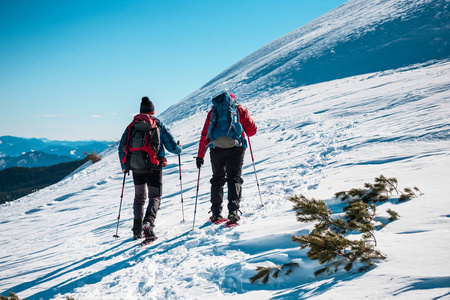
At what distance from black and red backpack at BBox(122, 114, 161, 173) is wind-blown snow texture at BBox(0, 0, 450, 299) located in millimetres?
1419

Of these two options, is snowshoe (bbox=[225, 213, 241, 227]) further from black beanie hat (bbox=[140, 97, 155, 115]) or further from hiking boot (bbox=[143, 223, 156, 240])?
black beanie hat (bbox=[140, 97, 155, 115])

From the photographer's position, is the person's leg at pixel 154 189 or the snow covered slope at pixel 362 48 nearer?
the person's leg at pixel 154 189

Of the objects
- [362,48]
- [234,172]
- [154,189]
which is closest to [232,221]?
[234,172]

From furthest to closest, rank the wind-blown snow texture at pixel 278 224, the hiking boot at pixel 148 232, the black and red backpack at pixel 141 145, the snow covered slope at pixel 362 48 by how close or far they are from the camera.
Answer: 1. the snow covered slope at pixel 362 48
2. the black and red backpack at pixel 141 145
3. the hiking boot at pixel 148 232
4. the wind-blown snow texture at pixel 278 224

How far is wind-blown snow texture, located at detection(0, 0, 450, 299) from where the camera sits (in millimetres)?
2266

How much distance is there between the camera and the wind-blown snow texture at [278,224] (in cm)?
227

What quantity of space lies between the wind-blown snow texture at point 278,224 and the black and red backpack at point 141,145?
55.9 inches

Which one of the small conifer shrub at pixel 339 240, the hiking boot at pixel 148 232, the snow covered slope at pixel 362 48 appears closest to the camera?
the small conifer shrub at pixel 339 240

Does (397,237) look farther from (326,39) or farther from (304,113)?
(326,39)

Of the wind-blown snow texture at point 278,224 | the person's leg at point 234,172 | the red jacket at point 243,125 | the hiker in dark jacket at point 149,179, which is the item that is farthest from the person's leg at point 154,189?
the person's leg at point 234,172

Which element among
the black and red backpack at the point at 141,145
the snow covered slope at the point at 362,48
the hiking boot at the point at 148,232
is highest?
the snow covered slope at the point at 362,48

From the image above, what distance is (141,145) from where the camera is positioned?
4.89 meters

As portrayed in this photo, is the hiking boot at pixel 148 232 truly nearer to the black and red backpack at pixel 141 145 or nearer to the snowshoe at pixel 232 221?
the black and red backpack at pixel 141 145

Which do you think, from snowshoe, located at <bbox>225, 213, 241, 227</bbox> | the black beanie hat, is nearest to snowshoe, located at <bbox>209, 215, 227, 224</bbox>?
snowshoe, located at <bbox>225, 213, 241, 227</bbox>
